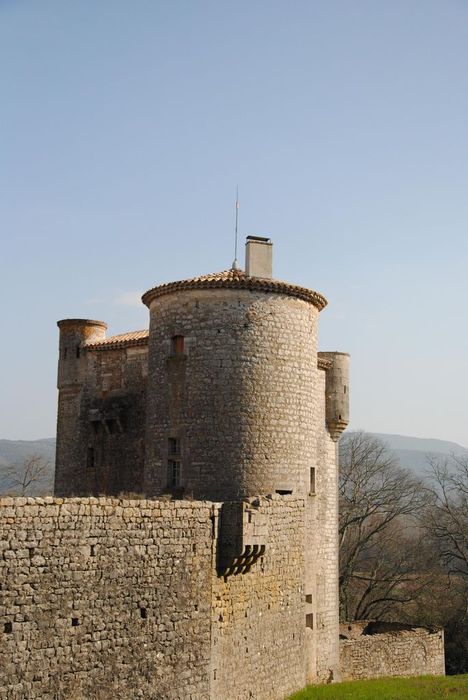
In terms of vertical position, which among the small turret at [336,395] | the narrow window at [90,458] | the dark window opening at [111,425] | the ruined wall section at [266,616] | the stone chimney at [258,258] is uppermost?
the stone chimney at [258,258]

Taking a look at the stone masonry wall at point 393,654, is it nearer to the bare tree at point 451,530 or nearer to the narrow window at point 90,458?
the bare tree at point 451,530

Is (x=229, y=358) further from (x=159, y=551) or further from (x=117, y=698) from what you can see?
(x=117, y=698)

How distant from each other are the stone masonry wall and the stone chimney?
518 inches

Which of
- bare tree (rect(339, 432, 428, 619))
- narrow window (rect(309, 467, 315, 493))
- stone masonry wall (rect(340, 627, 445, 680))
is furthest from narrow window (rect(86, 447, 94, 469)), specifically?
bare tree (rect(339, 432, 428, 619))

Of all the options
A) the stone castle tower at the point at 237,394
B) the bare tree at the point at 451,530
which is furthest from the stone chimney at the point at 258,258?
the bare tree at the point at 451,530

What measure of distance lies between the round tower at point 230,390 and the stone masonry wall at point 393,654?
31.5 feet

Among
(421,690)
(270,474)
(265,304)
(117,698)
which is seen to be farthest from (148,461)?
(421,690)

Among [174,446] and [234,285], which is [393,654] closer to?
[174,446]

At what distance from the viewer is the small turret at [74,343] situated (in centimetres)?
2750

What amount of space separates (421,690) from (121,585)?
1315 centimetres

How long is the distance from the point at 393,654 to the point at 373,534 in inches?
601

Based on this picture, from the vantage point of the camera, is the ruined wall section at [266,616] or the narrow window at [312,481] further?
the narrow window at [312,481]

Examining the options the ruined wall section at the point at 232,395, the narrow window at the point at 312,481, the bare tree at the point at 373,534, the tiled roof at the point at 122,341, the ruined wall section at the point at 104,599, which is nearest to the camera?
the ruined wall section at the point at 104,599

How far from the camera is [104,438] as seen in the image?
25875mm
